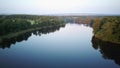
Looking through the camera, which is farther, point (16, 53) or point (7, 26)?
point (7, 26)

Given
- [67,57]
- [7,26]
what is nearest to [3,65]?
[67,57]

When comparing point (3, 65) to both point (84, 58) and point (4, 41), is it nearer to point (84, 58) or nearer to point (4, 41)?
point (84, 58)

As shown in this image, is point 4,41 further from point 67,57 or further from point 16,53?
point 67,57

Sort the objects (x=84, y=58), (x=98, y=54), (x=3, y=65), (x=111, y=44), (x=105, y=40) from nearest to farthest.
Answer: (x=3, y=65), (x=84, y=58), (x=98, y=54), (x=111, y=44), (x=105, y=40)

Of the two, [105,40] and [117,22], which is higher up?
[117,22]

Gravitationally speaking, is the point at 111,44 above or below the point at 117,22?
below

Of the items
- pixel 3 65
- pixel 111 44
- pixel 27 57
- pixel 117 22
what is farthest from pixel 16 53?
pixel 117 22

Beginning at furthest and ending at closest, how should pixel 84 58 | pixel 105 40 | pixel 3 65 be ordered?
1. pixel 105 40
2. pixel 84 58
3. pixel 3 65

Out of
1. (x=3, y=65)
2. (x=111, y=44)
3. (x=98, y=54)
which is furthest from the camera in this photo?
(x=111, y=44)

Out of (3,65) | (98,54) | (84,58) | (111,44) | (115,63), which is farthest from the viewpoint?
(111,44)
